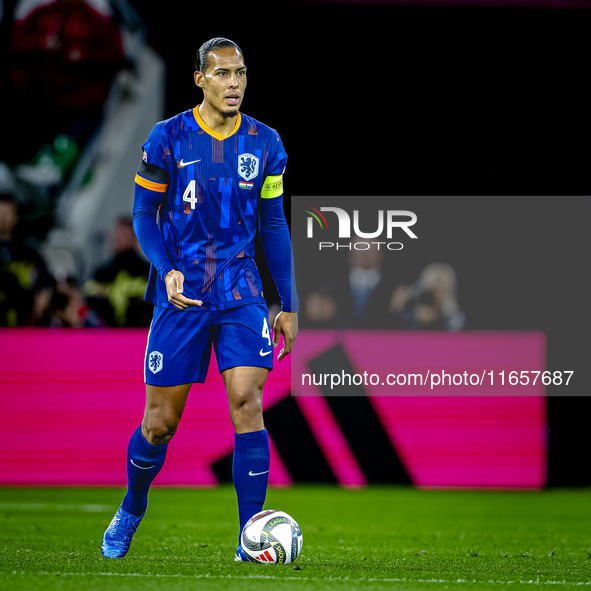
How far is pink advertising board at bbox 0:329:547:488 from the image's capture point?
7.47 metres

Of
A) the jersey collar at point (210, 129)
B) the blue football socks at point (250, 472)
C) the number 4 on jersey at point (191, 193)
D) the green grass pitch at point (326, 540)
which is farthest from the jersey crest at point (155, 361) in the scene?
the jersey collar at point (210, 129)

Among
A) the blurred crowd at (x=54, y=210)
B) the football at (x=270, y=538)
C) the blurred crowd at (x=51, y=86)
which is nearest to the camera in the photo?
the football at (x=270, y=538)

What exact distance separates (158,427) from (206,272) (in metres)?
0.70

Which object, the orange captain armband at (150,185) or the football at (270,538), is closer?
the football at (270,538)

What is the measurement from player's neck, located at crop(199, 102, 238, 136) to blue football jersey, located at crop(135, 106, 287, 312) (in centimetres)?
2

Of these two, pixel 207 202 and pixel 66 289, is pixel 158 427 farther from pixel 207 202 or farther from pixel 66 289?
pixel 66 289

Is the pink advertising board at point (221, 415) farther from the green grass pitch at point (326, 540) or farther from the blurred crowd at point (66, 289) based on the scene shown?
the blurred crowd at point (66, 289)

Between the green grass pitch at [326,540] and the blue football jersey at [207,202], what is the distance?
1.15 metres

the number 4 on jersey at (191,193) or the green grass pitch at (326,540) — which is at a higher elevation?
the number 4 on jersey at (191,193)

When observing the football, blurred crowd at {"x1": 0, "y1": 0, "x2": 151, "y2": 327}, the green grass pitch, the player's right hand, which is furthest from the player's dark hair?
blurred crowd at {"x1": 0, "y1": 0, "x2": 151, "y2": 327}

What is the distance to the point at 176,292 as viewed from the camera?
384 centimetres

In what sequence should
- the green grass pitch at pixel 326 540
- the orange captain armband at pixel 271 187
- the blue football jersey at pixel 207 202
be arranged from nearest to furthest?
the green grass pitch at pixel 326 540 < the blue football jersey at pixel 207 202 < the orange captain armband at pixel 271 187

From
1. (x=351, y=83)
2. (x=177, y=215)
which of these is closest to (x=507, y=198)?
(x=351, y=83)

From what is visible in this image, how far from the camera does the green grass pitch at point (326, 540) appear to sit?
3.45m
